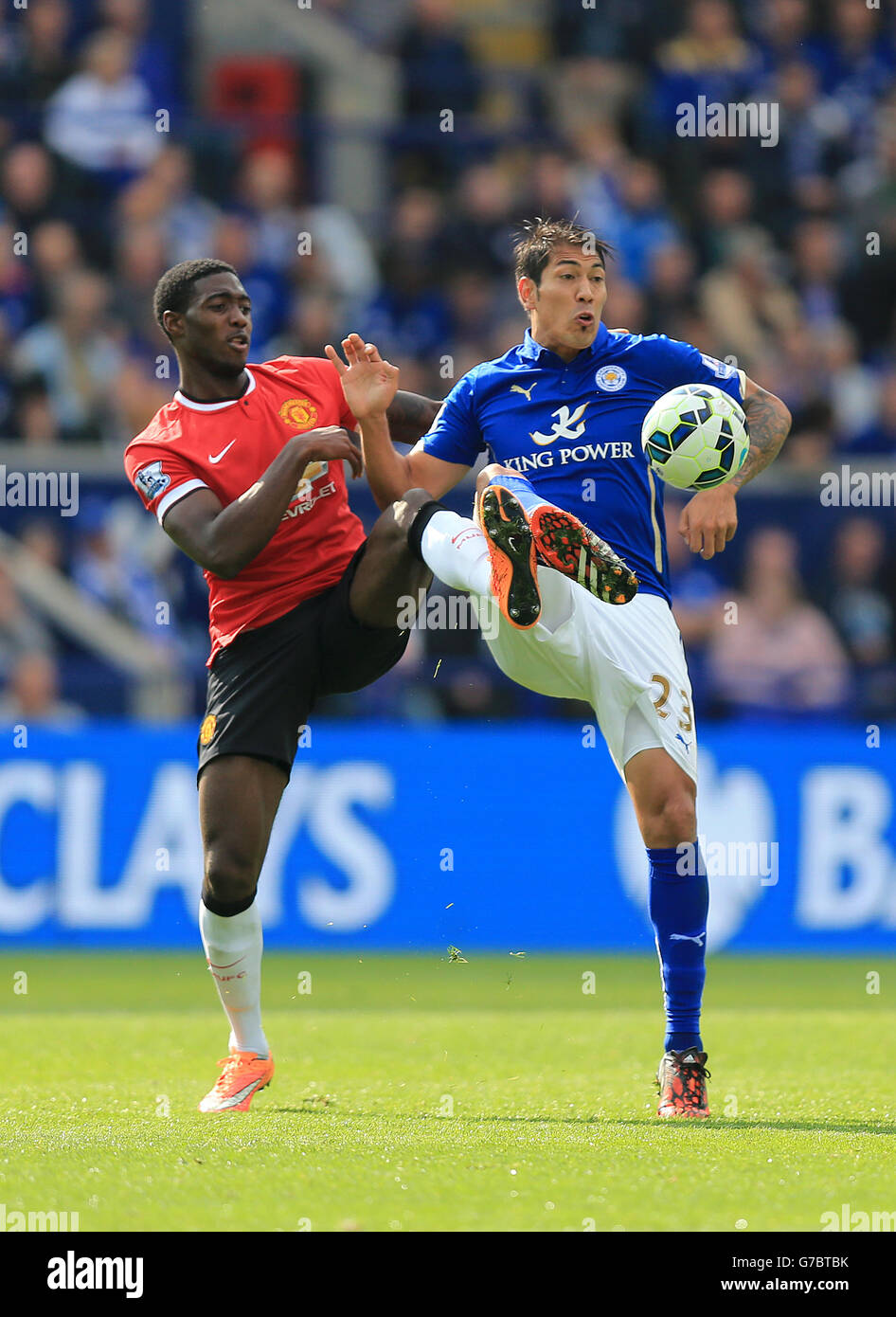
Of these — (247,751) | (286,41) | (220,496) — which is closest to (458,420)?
(220,496)

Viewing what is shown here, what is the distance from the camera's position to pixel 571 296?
20.0ft

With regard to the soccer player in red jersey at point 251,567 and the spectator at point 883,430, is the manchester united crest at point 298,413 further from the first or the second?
the spectator at point 883,430

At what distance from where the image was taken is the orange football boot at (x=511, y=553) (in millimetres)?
5641

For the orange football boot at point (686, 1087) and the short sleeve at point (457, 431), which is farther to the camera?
the short sleeve at point (457, 431)

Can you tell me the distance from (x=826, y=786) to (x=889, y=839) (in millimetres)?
484

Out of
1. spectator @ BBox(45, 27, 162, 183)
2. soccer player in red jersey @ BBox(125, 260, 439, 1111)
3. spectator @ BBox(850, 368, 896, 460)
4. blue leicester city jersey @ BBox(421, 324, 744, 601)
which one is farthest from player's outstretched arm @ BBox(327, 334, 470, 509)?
spectator @ BBox(45, 27, 162, 183)

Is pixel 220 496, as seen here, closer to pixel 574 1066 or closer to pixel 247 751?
pixel 247 751

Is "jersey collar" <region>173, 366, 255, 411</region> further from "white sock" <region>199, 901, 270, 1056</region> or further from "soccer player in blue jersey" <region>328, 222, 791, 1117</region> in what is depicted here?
"white sock" <region>199, 901, 270, 1056</region>

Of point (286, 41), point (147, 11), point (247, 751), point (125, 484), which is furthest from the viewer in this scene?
point (286, 41)

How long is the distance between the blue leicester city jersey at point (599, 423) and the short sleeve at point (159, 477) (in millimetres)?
1035

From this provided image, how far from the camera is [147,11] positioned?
15289mm

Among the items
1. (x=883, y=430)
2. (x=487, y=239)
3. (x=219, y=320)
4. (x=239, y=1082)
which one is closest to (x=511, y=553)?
(x=219, y=320)

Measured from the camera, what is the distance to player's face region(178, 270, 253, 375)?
251 inches

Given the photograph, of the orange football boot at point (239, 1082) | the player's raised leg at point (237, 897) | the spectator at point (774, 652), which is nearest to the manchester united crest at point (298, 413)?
the player's raised leg at point (237, 897)
